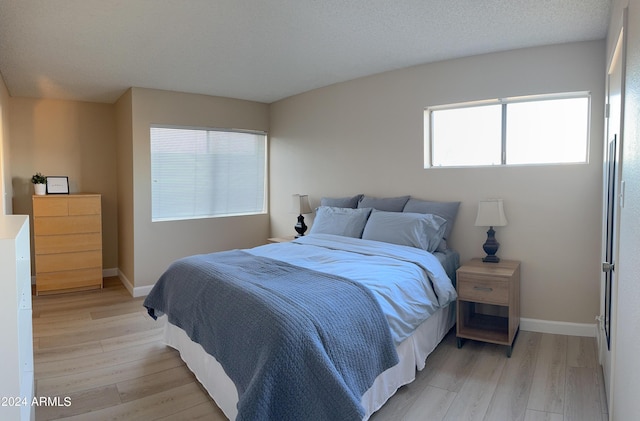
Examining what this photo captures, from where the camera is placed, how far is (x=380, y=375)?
86.7 inches

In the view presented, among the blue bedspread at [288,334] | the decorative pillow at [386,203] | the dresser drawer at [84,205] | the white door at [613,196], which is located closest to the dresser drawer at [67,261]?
the dresser drawer at [84,205]

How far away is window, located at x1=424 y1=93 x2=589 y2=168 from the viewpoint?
3246mm

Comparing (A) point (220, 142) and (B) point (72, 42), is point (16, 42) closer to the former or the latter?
(B) point (72, 42)

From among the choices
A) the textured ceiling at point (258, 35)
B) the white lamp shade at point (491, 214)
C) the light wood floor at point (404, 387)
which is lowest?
the light wood floor at point (404, 387)

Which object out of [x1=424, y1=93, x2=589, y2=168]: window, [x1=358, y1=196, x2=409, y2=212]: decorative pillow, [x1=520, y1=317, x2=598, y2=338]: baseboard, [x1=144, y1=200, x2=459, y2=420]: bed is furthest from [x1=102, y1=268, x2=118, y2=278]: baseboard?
[x1=520, y1=317, x2=598, y2=338]: baseboard

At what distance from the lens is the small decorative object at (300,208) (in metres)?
4.76

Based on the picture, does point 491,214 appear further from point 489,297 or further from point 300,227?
point 300,227

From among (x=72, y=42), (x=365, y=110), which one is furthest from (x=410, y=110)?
(x=72, y=42)

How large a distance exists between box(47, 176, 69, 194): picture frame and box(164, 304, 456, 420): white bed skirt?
2957mm

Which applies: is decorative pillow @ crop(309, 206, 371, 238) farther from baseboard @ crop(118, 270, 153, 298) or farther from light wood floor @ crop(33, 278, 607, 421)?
baseboard @ crop(118, 270, 153, 298)

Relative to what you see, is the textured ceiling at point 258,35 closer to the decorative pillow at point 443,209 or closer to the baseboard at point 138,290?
the decorative pillow at point 443,209

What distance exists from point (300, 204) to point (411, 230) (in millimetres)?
1769

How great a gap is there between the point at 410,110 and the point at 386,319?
237 centimetres

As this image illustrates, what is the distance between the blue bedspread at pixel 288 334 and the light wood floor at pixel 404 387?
38 centimetres
